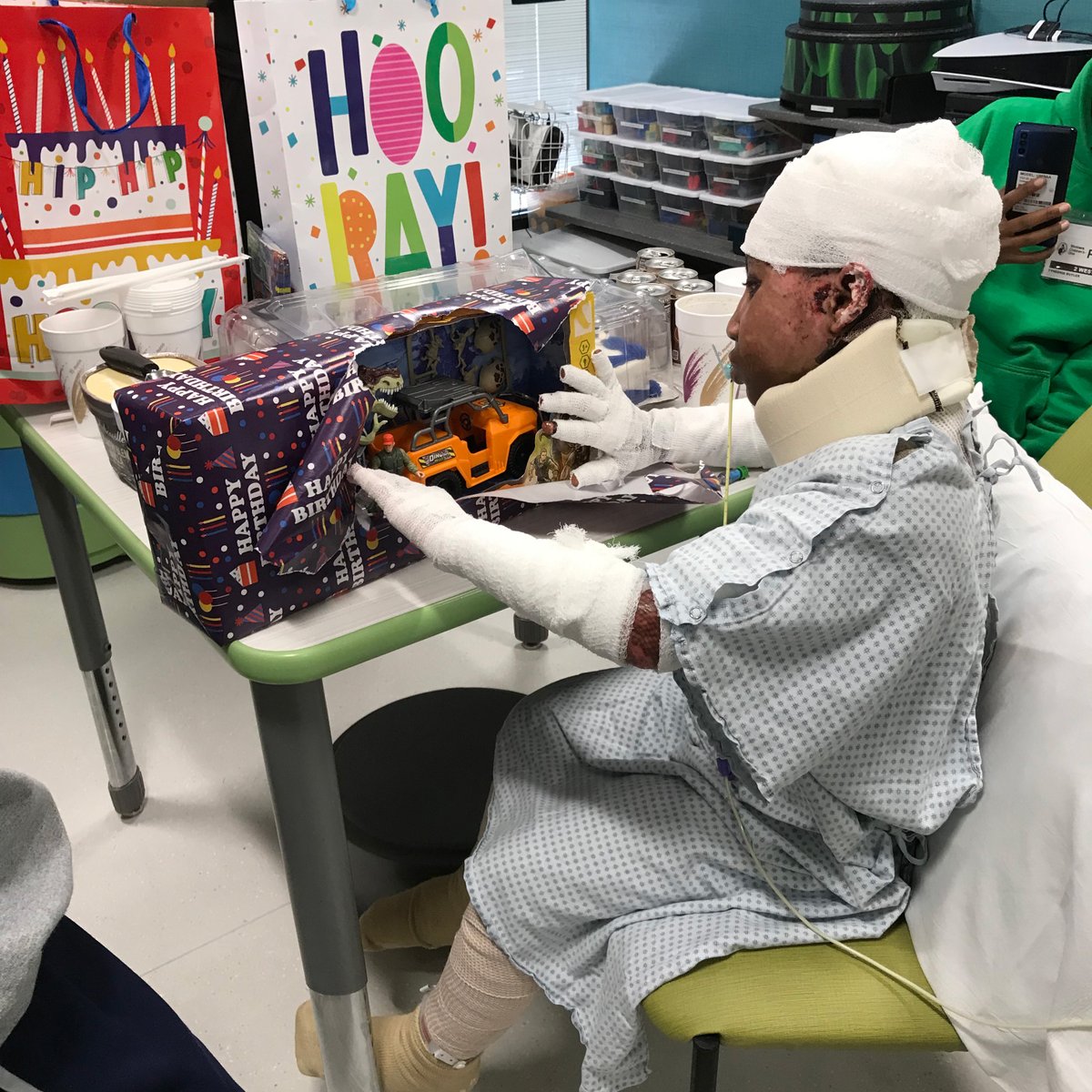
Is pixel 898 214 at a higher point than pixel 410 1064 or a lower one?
higher

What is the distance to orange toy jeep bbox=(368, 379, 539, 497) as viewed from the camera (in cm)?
98

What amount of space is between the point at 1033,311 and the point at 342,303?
95 cm

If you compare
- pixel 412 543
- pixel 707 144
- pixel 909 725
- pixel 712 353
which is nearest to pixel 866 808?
pixel 909 725

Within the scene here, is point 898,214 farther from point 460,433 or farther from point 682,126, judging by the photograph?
point 682,126

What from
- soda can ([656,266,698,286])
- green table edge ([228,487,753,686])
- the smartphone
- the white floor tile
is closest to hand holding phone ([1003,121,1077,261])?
the smartphone

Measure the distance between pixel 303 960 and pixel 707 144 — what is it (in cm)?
178

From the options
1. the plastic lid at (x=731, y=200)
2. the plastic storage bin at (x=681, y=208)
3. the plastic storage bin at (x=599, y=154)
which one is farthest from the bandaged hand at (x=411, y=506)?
the plastic storage bin at (x=599, y=154)

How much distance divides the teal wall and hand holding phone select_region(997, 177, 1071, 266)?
103cm

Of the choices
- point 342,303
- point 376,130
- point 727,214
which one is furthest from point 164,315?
point 727,214

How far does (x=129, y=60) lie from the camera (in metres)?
1.32

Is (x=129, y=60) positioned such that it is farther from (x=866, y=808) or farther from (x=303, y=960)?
(x=866, y=808)

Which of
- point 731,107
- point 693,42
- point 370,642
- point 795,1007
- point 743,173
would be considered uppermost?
point 693,42

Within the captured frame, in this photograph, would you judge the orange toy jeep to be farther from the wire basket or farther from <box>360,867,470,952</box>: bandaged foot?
the wire basket

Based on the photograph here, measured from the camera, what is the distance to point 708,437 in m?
1.14
